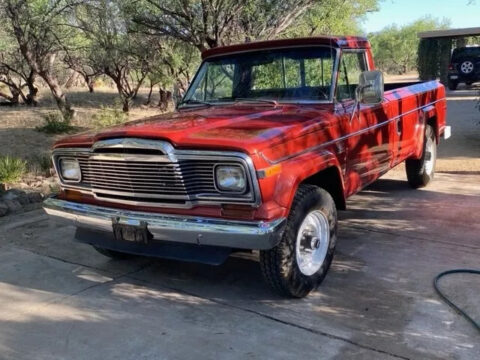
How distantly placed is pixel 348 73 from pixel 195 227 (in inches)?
94.8

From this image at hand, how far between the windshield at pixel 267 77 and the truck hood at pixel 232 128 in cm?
27

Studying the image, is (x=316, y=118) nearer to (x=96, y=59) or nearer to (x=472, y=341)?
(x=472, y=341)

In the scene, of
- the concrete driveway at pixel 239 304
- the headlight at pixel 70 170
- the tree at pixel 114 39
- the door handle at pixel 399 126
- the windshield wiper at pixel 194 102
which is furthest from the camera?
the tree at pixel 114 39

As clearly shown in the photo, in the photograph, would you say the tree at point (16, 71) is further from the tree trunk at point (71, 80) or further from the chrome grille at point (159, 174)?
the chrome grille at point (159, 174)

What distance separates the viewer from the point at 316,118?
4.26 metres

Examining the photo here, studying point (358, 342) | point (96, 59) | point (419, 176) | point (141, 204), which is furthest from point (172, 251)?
point (96, 59)

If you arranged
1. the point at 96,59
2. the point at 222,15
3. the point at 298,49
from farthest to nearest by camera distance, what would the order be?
1. the point at 96,59
2. the point at 222,15
3. the point at 298,49

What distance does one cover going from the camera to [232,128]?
3844mm

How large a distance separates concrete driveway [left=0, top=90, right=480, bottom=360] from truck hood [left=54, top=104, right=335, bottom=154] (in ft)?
3.91

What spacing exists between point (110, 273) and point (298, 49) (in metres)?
2.65

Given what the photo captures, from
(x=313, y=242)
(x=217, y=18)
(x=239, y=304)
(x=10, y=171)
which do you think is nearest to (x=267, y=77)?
(x=313, y=242)

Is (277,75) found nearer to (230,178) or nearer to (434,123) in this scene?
(230,178)

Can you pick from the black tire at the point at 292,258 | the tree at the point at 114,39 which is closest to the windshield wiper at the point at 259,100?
the black tire at the point at 292,258

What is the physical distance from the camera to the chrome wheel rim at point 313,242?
13.3 feet
